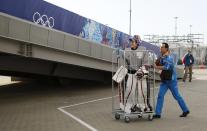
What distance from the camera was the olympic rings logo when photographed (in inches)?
622

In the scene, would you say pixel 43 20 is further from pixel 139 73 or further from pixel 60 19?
pixel 139 73

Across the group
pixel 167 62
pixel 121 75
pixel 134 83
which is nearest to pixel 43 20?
pixel 121 75

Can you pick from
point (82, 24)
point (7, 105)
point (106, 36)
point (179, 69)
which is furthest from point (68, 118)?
point (179, 69)

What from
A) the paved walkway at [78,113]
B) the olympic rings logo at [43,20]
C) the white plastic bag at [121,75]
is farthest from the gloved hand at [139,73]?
the olympic rings logo at [43,20]

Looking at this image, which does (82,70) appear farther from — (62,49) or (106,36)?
(62,49)

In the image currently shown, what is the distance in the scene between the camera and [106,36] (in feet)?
67.5

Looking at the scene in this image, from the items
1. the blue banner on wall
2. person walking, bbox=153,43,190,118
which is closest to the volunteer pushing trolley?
person walking, bbox=153,43,190,118

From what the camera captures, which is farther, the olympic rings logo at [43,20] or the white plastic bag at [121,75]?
the olympic rings logo at [43,20]

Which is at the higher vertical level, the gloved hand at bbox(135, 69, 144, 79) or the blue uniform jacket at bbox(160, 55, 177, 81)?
the blue uniform jacket at bbox(160, 55, 177, 81)

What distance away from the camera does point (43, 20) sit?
53.0ft

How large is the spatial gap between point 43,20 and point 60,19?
1200mm

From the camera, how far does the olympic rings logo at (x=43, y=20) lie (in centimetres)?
1579

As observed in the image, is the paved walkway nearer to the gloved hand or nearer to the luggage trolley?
the luggage trolley

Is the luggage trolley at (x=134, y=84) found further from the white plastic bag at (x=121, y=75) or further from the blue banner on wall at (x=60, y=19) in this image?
the blue banner on wall at (x=60, y=19)
